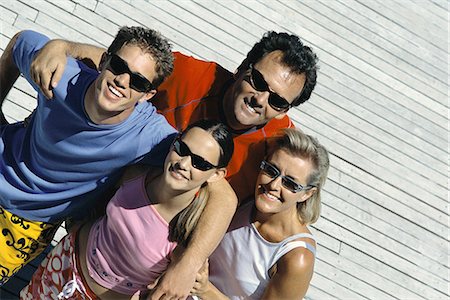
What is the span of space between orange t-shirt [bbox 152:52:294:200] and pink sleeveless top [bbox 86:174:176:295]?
395mm

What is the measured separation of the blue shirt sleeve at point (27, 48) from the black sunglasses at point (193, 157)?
58cm

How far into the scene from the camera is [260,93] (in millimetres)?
2338

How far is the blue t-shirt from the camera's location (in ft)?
6.75

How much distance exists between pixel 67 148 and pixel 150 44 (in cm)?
48

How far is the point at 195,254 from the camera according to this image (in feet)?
6.62

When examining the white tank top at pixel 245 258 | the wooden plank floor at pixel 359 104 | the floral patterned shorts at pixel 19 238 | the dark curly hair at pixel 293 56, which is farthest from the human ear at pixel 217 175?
the wooden plank floor at pixel 359 104

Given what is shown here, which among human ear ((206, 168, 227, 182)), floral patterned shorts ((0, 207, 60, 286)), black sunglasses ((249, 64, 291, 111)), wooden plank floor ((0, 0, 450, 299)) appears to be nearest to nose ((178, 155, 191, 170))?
human ear ((206, 168, 227, 182))

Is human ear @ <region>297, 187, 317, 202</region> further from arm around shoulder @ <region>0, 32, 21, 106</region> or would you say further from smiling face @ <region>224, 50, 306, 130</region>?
arm around shoulder @ <region>0, 32, 21, 106</region>

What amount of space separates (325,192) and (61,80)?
276cm

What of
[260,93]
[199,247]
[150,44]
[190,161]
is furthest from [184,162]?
[260,93]

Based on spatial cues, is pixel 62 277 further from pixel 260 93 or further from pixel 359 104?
pixel 359 104

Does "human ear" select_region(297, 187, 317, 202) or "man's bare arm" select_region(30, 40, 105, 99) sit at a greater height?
"man's bare arm" select_region(30, 40, 105, 99)

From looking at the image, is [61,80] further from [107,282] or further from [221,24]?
[221,24]

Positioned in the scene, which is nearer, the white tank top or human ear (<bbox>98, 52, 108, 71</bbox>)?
human ear (<bbox>98, 52, 108, 71</bbox>)
